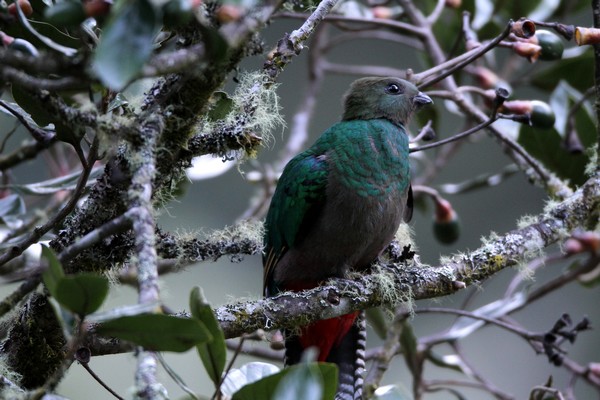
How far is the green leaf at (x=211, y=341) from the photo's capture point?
68.8 inches

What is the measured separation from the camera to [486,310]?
12.1ft

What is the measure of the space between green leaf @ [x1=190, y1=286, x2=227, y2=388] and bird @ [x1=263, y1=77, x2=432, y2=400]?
3.89 ft

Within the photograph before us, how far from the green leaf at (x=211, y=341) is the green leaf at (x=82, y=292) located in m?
0.22

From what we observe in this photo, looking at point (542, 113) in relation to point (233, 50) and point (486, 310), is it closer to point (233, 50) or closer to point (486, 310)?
point (486, 310)

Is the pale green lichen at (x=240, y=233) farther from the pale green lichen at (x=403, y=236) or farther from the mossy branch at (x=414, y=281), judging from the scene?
the pale green lichen at (x=403, y=236)

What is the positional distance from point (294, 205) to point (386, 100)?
750mm

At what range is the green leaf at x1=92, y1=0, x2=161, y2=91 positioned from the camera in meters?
1.47

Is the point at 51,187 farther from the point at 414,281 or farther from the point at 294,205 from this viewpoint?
the point at 414,281

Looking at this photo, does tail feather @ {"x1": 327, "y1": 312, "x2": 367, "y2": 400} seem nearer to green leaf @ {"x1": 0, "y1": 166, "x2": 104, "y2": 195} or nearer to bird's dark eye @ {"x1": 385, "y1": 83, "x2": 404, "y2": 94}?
bird's dark eye @ {"x1": 385, "y1": 83, "x2": 404, "y2": 94}

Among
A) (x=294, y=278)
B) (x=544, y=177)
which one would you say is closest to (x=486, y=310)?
(x=544, y=177)

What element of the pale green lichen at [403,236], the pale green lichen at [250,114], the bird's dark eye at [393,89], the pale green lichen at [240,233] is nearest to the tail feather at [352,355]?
the pale green lichen at [403,236]

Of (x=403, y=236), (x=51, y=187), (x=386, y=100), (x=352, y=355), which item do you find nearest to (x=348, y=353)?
(x=352, y=355)

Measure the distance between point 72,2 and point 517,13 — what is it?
3.45 metres

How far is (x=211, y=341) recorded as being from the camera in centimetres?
178
